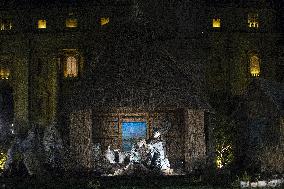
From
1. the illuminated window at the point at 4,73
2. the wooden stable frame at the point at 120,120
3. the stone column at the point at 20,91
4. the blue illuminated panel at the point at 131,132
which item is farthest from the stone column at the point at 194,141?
the illuminated window at the point at 4,73

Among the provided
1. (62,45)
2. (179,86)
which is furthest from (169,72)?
(62,45)

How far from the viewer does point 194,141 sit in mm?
26750

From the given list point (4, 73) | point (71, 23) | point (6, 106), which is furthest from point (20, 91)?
point (71, 23)

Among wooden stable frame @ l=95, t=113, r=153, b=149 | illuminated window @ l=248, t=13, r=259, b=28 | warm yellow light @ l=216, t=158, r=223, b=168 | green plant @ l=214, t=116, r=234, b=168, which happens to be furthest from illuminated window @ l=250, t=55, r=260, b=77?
wooden stable frame @ l=95, t=113, r=153, b=149

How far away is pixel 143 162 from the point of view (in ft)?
83.3

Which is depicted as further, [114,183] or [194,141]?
[194,141]

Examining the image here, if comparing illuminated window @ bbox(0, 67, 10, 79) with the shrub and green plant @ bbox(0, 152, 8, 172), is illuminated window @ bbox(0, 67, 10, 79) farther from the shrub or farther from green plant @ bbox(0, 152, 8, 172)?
the shrub

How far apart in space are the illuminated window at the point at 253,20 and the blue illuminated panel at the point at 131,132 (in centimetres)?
3257

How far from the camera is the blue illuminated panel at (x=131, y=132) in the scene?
95.2 feet

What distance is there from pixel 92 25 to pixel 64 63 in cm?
508

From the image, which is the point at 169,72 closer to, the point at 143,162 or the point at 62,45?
the point at 143,162

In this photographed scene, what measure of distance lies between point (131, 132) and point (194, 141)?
158 inches

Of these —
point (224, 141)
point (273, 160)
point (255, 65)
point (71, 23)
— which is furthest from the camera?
point (255, 65)

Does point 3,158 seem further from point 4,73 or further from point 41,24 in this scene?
point 41,24
